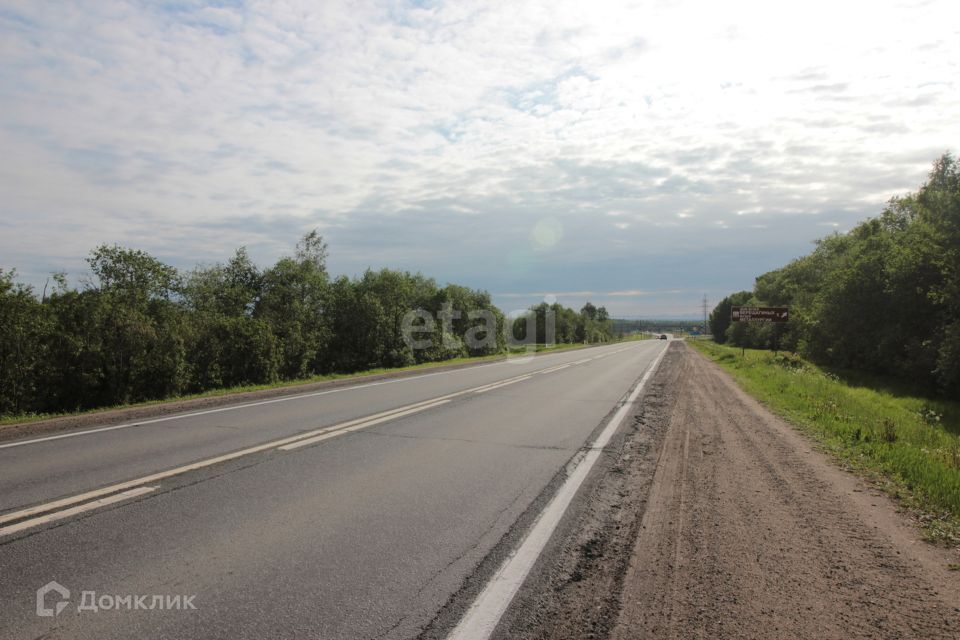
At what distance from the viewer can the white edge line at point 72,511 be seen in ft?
13.9

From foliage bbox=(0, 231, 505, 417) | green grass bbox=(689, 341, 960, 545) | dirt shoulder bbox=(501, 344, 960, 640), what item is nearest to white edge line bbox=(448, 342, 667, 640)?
dirt shoulder bbox=(501, 344, 960, 640)

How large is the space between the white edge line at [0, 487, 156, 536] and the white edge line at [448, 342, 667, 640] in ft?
12.3

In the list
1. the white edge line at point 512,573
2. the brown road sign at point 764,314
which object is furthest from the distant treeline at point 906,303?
the white edge line at point 512,573

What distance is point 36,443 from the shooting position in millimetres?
7633

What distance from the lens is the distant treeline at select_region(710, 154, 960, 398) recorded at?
62.7 ft

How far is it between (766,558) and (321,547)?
11.0 feet

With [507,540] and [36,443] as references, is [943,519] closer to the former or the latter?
[507,540]

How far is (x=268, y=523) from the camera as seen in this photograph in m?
4.51

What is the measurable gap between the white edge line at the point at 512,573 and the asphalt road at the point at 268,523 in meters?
0.20

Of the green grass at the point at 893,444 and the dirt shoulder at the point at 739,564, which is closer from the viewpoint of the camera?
the dirt shoulder at the point at 739,564
